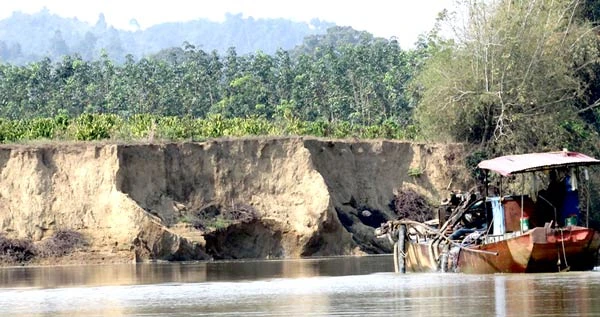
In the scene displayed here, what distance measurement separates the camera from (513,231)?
36031mm

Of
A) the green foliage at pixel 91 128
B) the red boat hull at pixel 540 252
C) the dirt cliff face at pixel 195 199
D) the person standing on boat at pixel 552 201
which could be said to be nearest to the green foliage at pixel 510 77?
the dirt cliff face at pixel 195 199

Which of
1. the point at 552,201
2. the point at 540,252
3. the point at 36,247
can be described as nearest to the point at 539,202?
the point at 552,201

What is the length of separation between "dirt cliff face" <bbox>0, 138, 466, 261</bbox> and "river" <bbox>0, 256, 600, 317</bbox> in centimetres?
885

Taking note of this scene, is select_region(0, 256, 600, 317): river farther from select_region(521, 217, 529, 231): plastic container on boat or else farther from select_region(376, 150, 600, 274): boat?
select_region(521, 217, 529, 231): plastic container on boat

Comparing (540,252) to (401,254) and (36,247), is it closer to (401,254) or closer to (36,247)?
(401,254)

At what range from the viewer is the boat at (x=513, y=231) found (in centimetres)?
3391

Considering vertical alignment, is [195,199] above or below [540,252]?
above

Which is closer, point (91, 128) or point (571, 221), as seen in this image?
point (571, 221)

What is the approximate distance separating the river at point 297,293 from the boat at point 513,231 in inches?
20.1

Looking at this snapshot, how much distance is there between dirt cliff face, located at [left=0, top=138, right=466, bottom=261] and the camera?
→ 51812 millimetres

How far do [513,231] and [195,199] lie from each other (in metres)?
21.2

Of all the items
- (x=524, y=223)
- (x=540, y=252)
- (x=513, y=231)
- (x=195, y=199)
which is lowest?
(x=540, y=252)

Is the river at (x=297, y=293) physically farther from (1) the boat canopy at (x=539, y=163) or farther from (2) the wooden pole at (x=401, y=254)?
(1) the boat canopy at (x=539, y=163)

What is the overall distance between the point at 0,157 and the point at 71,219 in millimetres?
4002
